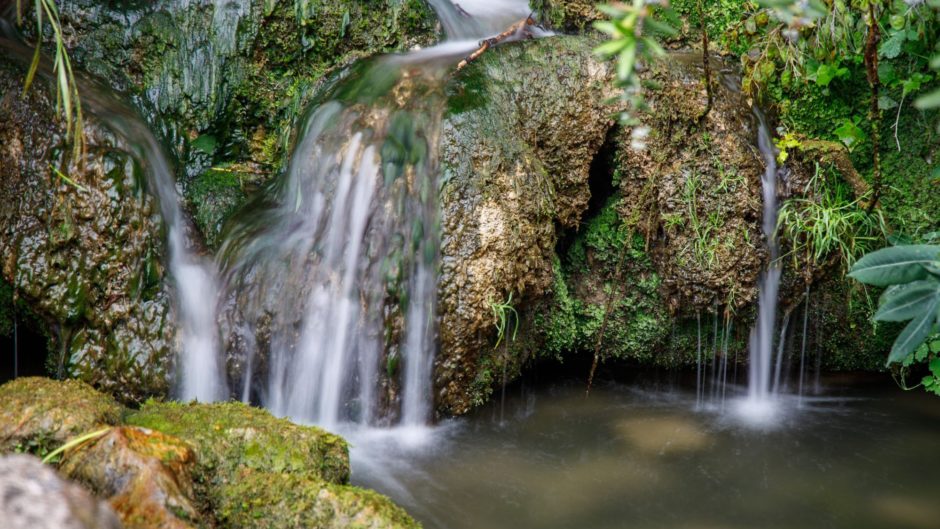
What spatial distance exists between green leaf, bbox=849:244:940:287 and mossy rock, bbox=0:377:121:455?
2966 mm

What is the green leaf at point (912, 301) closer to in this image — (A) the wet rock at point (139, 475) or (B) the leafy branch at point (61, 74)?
(A) the wet rock at point (139, 475)

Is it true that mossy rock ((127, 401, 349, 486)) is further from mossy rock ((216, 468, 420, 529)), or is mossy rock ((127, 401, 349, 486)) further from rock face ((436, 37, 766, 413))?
rock face ((436, 37, 766, 413))

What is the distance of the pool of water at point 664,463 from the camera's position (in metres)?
3.70

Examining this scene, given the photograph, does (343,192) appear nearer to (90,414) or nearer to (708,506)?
(90,414)

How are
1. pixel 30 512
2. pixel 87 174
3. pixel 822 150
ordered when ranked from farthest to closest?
pixel 822 150
pixel 87 174
pixel 30 512

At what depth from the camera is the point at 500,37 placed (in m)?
5.42

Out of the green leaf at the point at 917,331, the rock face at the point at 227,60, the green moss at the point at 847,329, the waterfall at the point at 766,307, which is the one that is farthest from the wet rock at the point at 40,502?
the green moss at the point at 847,329

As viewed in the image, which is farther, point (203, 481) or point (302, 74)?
point (302, 74)

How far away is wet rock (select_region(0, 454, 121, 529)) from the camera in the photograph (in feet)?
5.20

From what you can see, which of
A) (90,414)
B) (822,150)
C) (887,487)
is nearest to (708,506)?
(887,487)

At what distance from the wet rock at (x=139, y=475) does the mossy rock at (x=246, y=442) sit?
221mm

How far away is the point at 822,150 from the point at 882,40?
2.36ft

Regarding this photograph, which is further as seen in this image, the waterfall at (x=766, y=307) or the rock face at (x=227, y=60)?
the rock face at (x=227, y=60)

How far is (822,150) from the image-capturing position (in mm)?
4809
